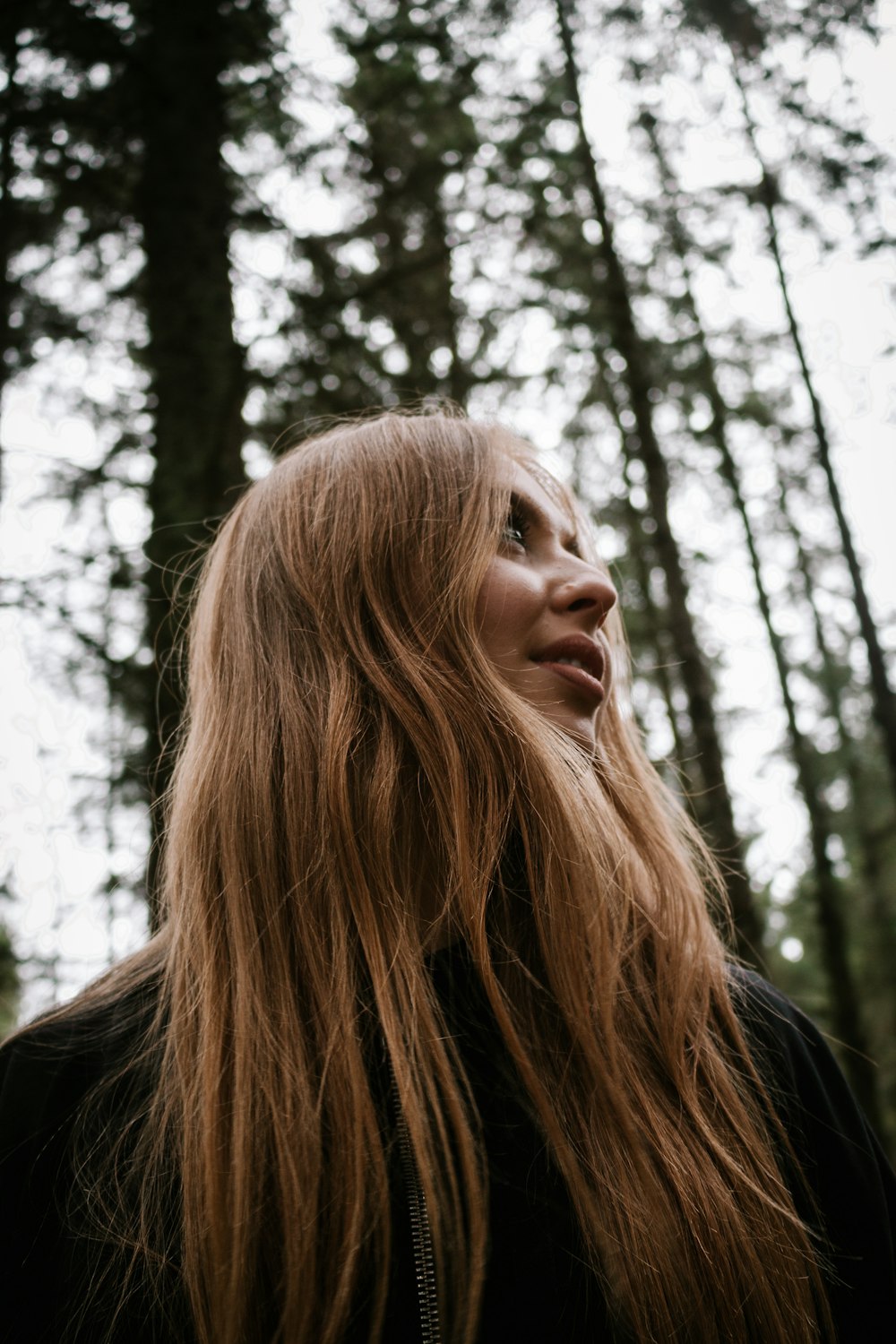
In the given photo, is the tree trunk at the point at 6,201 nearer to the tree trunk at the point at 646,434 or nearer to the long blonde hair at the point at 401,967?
the long blonde hair at the point at 401,967

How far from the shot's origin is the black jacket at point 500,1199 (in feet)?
4.58

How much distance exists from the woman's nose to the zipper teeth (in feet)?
3.71

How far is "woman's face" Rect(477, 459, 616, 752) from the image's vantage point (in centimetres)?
189

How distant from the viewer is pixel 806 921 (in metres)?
14.4

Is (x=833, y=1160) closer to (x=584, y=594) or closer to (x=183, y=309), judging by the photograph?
(x=584, y=594)

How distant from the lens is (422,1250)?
4.52 ft

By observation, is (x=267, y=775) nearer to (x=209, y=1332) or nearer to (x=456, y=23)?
(x=209, y=1332)

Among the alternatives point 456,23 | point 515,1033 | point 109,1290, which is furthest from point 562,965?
point 456,23

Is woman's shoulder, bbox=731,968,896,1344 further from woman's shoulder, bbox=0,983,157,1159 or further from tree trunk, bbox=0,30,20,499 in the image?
tree trunk, bbox=0,30,20,499

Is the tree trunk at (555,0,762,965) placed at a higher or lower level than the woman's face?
higher

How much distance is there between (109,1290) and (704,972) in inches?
50.8

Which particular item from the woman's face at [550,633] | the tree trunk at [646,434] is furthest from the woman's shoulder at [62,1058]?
the tree trunk at [646,434]

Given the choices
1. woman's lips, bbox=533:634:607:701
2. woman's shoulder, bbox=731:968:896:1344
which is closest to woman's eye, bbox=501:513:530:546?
woman's lips, bbox=533:634:607:701

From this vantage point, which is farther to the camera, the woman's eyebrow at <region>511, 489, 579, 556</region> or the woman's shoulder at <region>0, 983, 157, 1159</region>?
the woman's eyebrow at <region>511, 489, 579, 556</region>
